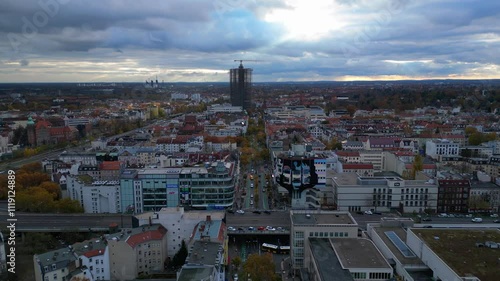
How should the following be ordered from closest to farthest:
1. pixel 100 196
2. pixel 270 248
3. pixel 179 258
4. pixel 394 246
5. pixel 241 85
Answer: pixel 394 246 < pixel 179 258 < pixel 270 248 < pixel 100 196 < pixel 241 85

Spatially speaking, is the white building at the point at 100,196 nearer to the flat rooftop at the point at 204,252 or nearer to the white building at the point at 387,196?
the flat rooftop at the point at 204,252

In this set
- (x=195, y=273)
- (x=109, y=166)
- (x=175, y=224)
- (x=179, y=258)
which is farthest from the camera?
(x=109, y=166)

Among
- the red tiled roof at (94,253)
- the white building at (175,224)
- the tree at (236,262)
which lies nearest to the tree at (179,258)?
the white building at (175,224)

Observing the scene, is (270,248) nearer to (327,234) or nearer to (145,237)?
(327,234)

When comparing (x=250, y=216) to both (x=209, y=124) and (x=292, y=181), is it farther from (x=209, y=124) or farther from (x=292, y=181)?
(x=209, y=124)

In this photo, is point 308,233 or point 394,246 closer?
point 394,246

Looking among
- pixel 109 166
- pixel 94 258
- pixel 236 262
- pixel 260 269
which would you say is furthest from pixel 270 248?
pixel 109 166

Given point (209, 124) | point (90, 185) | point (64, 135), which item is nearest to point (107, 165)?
point (90, 185)
